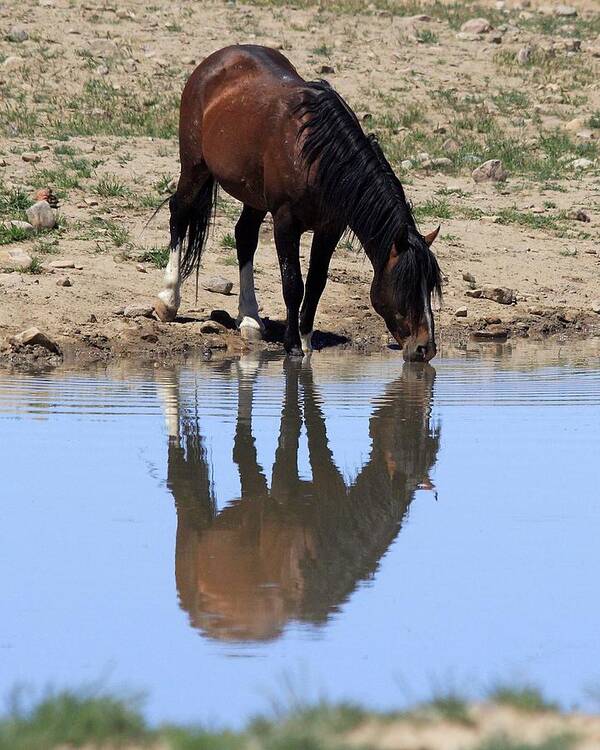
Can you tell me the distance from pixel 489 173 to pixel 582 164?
4.15 ft

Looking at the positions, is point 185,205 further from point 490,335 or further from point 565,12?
point 565,12

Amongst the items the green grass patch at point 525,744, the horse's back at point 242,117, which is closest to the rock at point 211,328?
the horse's back at point 242,117

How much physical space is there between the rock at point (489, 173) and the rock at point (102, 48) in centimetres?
537

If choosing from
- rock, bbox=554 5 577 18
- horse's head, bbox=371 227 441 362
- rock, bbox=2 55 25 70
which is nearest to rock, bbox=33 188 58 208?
horse's head, bbox=371 227 441 362

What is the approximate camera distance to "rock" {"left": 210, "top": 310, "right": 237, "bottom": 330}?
33.5ft

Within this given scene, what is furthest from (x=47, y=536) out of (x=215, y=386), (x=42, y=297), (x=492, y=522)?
(x=42, y=297)

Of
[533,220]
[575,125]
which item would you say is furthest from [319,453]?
[575,125]

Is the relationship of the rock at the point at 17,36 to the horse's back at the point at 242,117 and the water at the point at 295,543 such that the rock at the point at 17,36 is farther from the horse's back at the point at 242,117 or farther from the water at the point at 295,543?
the water at the point at 295,543

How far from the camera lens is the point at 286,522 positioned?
484 cm

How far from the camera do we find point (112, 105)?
52.1ft

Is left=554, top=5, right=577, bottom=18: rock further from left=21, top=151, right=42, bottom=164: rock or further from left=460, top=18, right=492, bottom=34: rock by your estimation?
left=21, top=151, right=42, bottom=164: rock

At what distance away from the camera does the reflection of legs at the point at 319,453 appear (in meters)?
5.45

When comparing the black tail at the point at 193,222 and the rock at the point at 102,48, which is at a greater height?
the rock at the point at 102,48

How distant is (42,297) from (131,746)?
7.31 m
